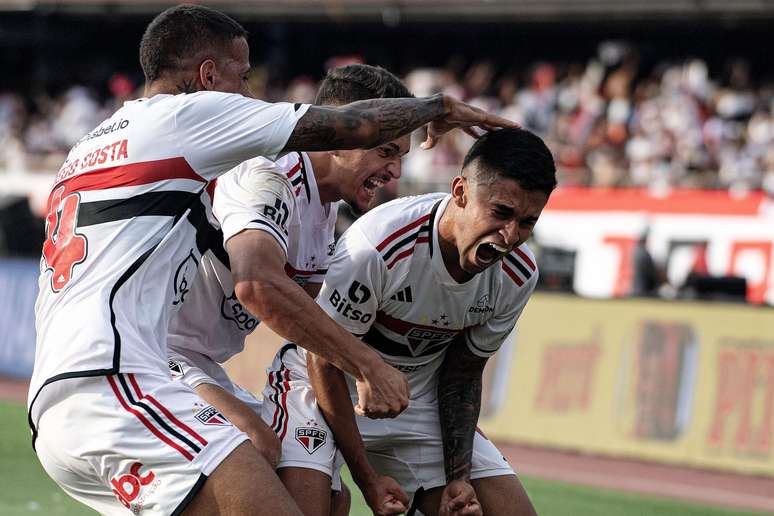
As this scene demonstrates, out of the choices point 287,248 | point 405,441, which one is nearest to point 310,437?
point 405,441

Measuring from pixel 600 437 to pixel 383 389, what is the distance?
26.8 ft

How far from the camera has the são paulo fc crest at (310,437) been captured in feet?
17.9

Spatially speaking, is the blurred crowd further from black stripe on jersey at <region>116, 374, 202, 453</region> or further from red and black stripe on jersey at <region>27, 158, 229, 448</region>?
black stripe on jersey at <region>116, 374, 202, 453</region>

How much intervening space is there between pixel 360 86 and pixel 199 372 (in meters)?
1.51

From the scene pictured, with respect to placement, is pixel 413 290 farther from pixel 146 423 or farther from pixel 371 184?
pixel 146 423

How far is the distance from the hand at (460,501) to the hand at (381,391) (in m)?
1.09

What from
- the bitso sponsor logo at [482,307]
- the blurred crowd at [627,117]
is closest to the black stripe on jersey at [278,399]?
the bitso sponsor logo at [482,307]

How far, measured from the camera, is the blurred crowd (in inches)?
709

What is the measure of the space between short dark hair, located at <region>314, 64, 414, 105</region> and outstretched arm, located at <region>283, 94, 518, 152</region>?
2.26 feet

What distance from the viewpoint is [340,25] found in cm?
2600

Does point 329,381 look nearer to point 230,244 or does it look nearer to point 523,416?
point 230,244

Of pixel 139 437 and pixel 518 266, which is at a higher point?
pixel 518 266

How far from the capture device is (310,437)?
5.47 meters

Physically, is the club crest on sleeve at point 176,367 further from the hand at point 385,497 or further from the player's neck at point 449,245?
the player's neck at point 449,245
